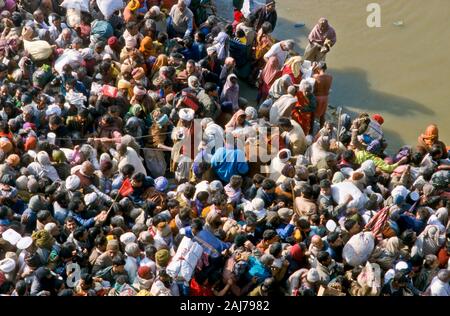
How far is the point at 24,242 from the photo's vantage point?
32.0 ft

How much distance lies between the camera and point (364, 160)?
11672 millimetres

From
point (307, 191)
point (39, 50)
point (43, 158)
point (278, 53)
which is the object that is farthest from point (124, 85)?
point (307, 191)

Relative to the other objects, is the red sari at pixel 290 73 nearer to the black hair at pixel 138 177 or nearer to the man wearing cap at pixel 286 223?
the man wearing cap at pixel 286 223

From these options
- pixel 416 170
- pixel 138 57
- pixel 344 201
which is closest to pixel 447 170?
pixel 416 170

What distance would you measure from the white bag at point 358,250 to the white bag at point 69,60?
15.0 ft

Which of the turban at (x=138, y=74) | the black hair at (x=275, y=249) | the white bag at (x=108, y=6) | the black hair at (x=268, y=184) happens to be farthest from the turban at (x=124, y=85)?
the black hair at (x=275, y=249)

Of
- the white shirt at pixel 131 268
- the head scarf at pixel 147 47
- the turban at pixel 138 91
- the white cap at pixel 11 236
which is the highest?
the head scarf at pixel 147 47

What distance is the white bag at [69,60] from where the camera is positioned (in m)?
12.3

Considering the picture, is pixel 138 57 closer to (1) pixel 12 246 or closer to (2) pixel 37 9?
(2) pixel 37 9

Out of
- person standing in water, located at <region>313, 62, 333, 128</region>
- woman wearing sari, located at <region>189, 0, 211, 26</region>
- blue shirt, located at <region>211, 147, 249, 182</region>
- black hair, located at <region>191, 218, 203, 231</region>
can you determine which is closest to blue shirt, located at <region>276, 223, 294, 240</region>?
black hair, located at <region>191, 218, 203, 231</region>

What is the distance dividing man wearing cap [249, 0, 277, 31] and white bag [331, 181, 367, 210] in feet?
12.8

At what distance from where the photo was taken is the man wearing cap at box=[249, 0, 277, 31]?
13.8 m

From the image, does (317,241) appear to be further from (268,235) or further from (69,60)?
(69,60)

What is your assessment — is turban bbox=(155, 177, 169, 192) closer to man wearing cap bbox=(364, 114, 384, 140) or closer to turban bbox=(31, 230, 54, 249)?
turban bbox=(31, 230, 54, 249)
